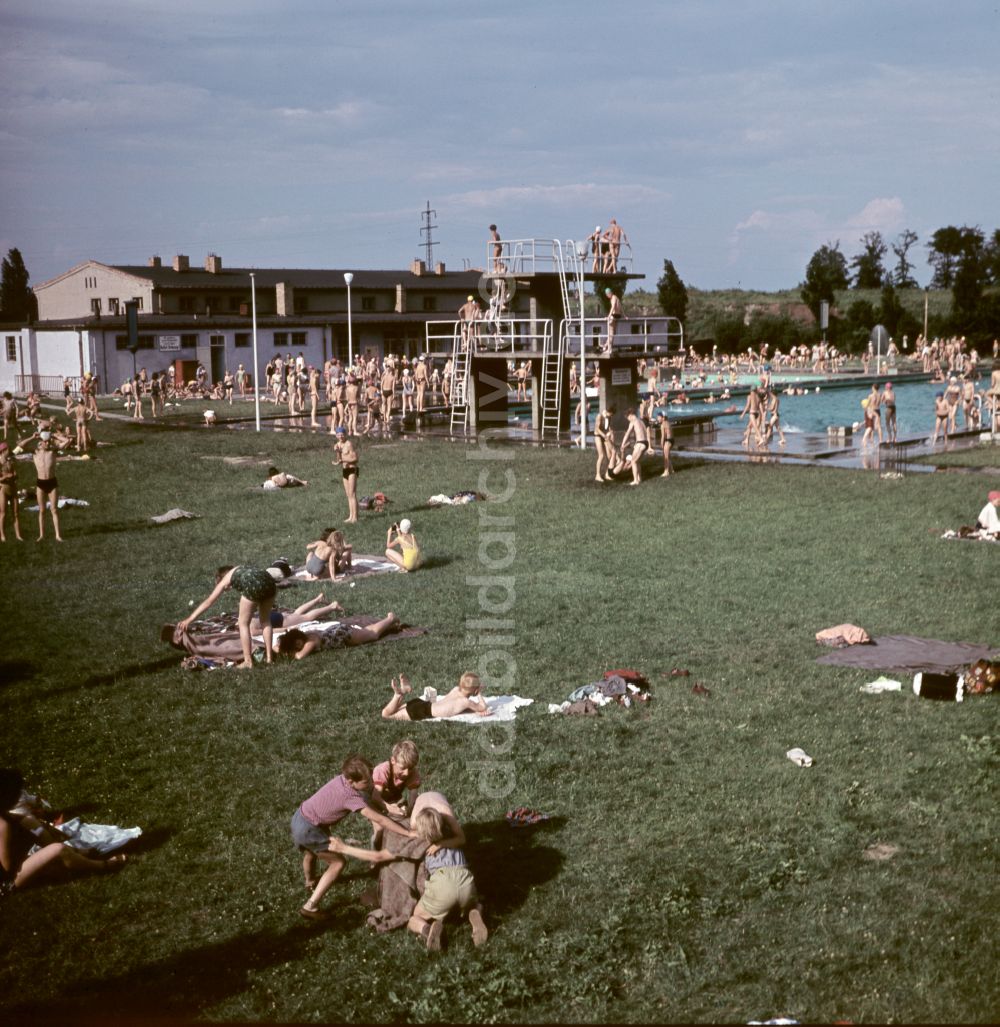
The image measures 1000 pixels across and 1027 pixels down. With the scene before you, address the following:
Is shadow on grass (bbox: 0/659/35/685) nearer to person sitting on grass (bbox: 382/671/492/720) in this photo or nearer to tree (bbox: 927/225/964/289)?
person sitting on grass (bbox: 382/671/492/720)

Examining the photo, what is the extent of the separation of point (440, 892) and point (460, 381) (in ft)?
106

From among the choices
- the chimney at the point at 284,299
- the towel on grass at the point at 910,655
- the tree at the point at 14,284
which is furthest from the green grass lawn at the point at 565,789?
the tree at the point at 14,284

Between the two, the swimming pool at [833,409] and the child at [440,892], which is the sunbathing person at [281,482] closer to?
the child at [440,892]

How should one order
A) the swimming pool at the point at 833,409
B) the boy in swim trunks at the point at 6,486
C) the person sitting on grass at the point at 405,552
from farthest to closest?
the swimming pool at the point at 833,409
the boy in swim trunks at the point at 6,486
the person sitting on grass at the point at 405,552

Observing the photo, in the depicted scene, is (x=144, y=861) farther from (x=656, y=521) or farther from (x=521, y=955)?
(x=656, y=521)

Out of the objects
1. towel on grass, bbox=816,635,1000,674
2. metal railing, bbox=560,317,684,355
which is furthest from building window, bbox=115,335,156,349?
towel on grass, bbox=816,635,1000,674

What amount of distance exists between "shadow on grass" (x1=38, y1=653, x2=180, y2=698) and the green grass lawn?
40 mm

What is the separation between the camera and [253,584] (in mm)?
11148

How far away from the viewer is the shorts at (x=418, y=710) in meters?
9.66

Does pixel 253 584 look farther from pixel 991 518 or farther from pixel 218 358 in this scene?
pixel 218 358

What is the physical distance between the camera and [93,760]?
9.05 metres

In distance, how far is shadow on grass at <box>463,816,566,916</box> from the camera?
6910mm

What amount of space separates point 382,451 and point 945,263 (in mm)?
86303

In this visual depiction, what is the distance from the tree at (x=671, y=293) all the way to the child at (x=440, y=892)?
68.8m
